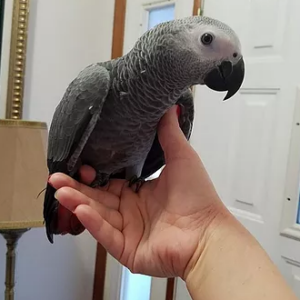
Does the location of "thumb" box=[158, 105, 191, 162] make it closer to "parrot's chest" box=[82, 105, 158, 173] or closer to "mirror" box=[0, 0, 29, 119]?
"parrot's chest" box=[82, 105, 158, 173]

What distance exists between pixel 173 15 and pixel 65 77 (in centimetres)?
48

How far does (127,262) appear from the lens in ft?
2.55

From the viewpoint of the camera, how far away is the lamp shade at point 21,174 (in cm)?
126

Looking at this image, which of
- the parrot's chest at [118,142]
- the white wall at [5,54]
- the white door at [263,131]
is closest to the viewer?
the parrot's chest at [118,142]

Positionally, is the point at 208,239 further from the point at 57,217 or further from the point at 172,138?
the point at 57,217

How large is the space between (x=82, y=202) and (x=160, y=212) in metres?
0.17

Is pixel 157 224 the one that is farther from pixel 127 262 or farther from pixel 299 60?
pixel 299 60

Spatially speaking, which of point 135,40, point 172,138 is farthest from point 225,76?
point 135,40

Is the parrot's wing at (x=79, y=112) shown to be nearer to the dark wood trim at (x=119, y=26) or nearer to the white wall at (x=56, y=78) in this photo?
the white wall at (x=56, y=78)

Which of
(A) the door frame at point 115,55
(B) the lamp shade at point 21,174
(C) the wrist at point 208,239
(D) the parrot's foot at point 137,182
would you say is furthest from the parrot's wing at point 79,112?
(A) the door frame at point 115,55

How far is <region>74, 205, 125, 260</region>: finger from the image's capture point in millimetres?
689

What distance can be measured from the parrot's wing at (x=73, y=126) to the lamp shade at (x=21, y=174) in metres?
0.35

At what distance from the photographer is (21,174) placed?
1288mm

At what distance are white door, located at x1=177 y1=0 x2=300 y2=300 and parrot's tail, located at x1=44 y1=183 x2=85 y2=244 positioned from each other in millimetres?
577
